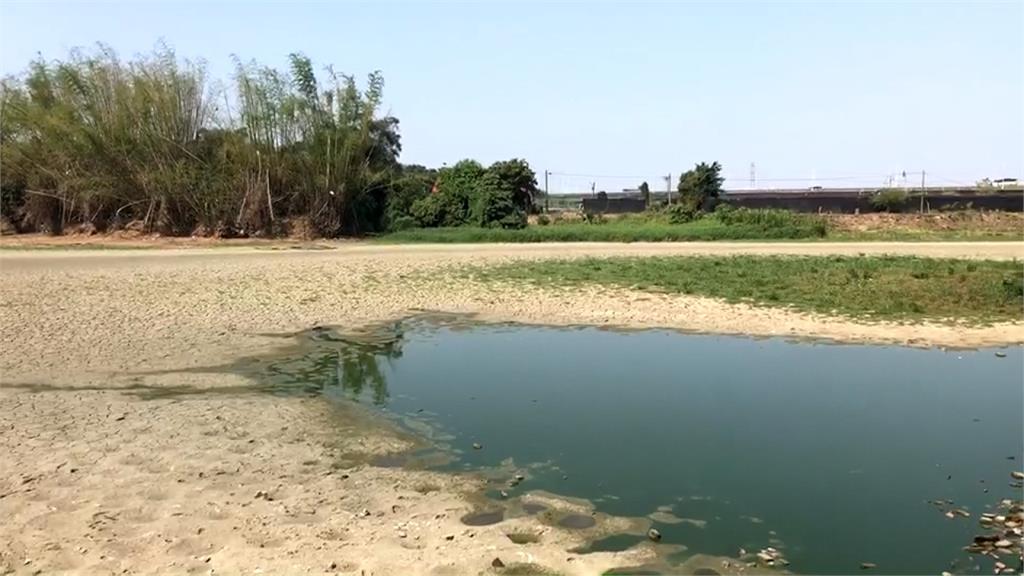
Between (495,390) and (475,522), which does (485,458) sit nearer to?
(475,522)

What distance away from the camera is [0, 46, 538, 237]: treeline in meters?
37.8

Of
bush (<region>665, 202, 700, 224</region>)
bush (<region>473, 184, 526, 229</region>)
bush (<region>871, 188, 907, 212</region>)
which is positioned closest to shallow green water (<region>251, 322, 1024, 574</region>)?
bush (<region>473, 184, 526, 229</region>)

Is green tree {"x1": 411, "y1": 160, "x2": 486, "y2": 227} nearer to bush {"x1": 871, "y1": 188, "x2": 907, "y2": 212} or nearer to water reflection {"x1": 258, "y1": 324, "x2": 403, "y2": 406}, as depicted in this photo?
bush {"x1": 871, "y1": 188, "x2": 907, "y2": 212}

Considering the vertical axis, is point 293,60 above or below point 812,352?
above

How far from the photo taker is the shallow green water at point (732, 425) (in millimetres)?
5543

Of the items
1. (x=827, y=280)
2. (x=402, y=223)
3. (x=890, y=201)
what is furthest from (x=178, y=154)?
(x=890, y=201)

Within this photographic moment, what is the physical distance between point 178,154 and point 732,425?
3554 cm

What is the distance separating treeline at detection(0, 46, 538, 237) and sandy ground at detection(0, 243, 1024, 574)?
68.0ft

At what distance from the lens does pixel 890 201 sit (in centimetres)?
5478

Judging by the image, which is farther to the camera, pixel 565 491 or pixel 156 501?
pixel 565 491

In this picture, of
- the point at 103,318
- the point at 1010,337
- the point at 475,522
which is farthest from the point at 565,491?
the point at 103,318

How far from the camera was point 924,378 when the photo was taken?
10.1 meters

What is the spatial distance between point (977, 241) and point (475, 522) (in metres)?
37.2

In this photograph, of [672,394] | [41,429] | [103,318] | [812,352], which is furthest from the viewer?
[103,318]
